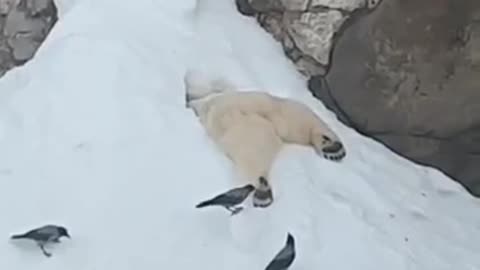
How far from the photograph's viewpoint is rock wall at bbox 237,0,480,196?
128 inches

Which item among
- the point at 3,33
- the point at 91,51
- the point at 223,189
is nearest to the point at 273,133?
the point at 223,189

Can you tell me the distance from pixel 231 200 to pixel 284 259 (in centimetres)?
→ 26

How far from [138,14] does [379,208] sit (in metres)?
1.08

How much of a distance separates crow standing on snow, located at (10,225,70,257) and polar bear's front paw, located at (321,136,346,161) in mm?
839

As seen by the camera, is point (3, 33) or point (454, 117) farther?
point (3, 33)

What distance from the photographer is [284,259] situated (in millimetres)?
2412

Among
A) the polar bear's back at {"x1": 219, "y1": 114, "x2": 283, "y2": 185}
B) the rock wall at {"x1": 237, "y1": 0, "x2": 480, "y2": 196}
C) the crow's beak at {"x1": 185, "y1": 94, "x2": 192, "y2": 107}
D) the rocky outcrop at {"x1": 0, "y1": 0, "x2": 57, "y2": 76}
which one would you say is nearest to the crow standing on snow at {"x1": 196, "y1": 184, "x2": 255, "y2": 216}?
the polar bear's back at {"x1": 219, "y1": 114, "x2": 283, "y2": 185}

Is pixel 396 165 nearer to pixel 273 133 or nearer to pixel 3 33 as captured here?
pixel 273 133

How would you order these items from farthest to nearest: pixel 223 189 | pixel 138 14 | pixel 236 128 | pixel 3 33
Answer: pixel 3 33, pixel 138 14, pixel 236 128, pixel 223 189

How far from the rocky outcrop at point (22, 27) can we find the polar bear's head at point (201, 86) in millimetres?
878

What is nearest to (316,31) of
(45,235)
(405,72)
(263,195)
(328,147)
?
(405,72)

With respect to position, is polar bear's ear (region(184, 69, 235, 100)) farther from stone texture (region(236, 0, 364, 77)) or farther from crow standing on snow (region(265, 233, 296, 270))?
crow standing on snow (region(265, 233, 296, 270))

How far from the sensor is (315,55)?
3.42 m

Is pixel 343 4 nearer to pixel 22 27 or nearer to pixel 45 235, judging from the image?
pixel 22 27
